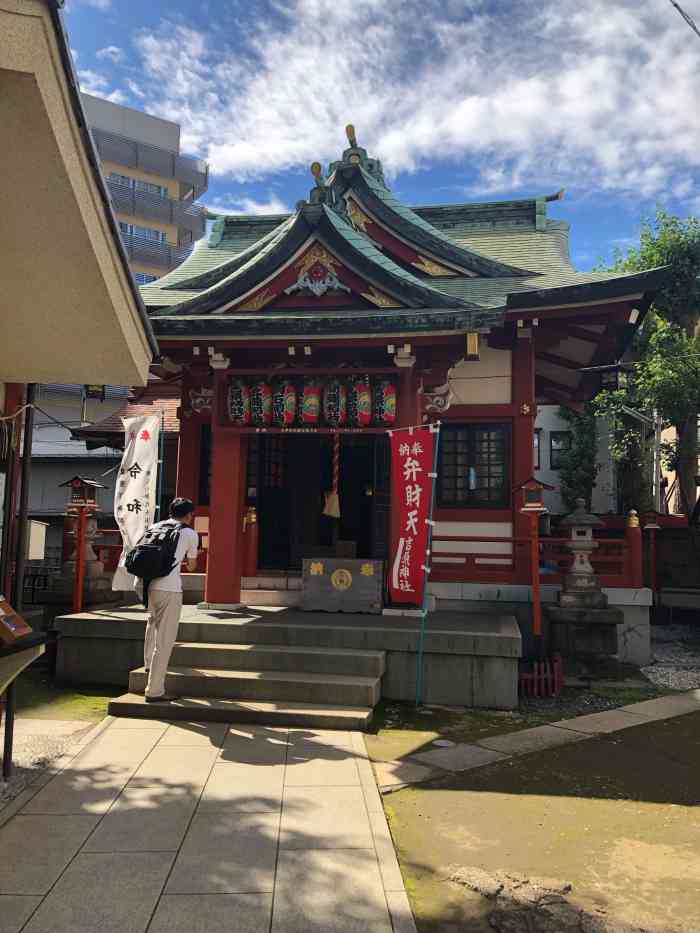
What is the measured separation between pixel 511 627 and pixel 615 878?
5.11m

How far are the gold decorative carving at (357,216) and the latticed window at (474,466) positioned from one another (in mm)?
4677

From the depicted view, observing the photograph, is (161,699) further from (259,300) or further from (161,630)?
(259,300)

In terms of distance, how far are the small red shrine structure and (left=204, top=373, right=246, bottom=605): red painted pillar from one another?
2 centimetres

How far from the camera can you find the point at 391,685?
8531mm

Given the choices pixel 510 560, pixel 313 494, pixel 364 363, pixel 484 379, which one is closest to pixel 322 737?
pixel 510 560

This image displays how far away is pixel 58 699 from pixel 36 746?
208 cm

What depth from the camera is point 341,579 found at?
34.1 ft

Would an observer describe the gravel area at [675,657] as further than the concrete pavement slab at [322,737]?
Yes

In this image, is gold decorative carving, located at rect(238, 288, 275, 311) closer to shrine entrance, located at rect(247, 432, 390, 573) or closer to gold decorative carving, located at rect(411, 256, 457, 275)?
shrine entrance, located at rect(247, 432, 390, 573)

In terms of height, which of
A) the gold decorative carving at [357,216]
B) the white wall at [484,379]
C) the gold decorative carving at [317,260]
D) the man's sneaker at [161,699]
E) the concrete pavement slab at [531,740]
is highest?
the gold decorative carving at [357,216]

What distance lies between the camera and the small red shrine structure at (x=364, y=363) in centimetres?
1024

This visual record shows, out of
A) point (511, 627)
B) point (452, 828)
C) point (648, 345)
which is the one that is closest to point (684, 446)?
point (648, 345)

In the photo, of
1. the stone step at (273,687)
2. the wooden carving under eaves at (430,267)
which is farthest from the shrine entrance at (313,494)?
the stone step at (273,687)

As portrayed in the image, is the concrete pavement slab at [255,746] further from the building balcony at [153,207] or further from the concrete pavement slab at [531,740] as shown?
the building balcony at [153,207]
